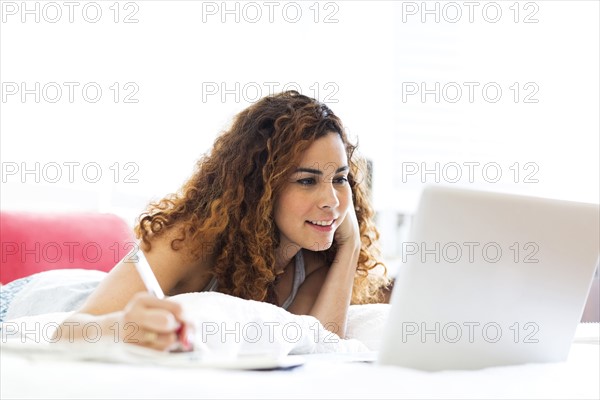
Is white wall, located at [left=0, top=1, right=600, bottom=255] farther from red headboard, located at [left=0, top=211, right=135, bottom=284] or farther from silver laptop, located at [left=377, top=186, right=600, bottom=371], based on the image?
silver laptop, located at [left=377, top=186, right=600, bottom=371]

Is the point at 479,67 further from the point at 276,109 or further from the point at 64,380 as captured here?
the point at 64,380

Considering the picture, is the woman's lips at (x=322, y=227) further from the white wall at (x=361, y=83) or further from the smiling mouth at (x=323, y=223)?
the white wall at (x=361, y=83)

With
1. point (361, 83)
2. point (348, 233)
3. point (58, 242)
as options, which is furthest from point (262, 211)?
point (361, 83)

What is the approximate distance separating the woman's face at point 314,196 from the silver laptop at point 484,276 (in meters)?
0.85

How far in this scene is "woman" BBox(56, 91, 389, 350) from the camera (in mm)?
1758

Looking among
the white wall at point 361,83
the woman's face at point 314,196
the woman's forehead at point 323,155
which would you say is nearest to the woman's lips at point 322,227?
the woman's face at point 314,196

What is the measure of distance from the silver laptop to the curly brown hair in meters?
0.86

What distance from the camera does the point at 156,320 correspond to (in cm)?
89

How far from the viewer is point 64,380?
79cm

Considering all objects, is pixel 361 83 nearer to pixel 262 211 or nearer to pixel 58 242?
pixel 58 242

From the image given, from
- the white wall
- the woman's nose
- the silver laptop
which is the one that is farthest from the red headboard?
the silver laptop

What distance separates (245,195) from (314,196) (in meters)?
0.17

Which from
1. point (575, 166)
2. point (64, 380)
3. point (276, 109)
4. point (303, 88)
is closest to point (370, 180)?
point (303, 88)

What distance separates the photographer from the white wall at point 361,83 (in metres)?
3.02
